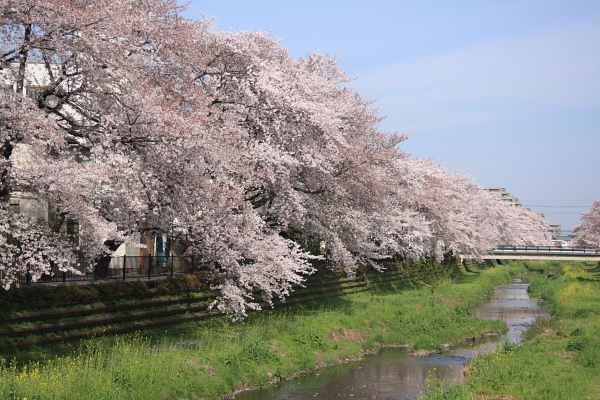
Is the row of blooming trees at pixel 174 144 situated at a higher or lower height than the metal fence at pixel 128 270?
higher

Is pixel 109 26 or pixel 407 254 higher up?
pixel 109 26

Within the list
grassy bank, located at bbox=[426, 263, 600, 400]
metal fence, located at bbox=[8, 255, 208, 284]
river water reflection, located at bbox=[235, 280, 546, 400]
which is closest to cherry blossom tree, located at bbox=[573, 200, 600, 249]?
grassy bank, located at bbox=[426, 263, 600, 400]

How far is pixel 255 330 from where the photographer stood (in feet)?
73.7

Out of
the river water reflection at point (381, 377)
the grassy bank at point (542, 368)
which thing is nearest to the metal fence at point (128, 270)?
the river water reflection at point (381, 377)

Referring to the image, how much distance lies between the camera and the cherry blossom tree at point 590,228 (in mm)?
91062

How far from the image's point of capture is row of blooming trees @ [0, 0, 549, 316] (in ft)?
51.5

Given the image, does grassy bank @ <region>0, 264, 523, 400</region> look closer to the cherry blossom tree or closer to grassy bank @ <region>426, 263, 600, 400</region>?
grassy bank @ <region>426, 263, 600, 400</region>

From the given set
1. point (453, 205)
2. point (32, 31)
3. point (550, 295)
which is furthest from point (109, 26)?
point (453, 205)

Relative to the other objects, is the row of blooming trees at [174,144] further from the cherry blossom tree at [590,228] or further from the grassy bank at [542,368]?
the cherry blossom tree at [590,228]

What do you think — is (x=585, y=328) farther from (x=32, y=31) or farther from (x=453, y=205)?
(x=453, y=205)

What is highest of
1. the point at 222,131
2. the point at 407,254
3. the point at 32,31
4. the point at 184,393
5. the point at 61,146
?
the point at 32,31

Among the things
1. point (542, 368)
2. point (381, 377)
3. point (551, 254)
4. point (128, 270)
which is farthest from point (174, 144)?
point (551, 254)

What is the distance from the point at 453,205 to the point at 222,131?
1457 inches

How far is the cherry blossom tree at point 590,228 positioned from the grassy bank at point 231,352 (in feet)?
221
